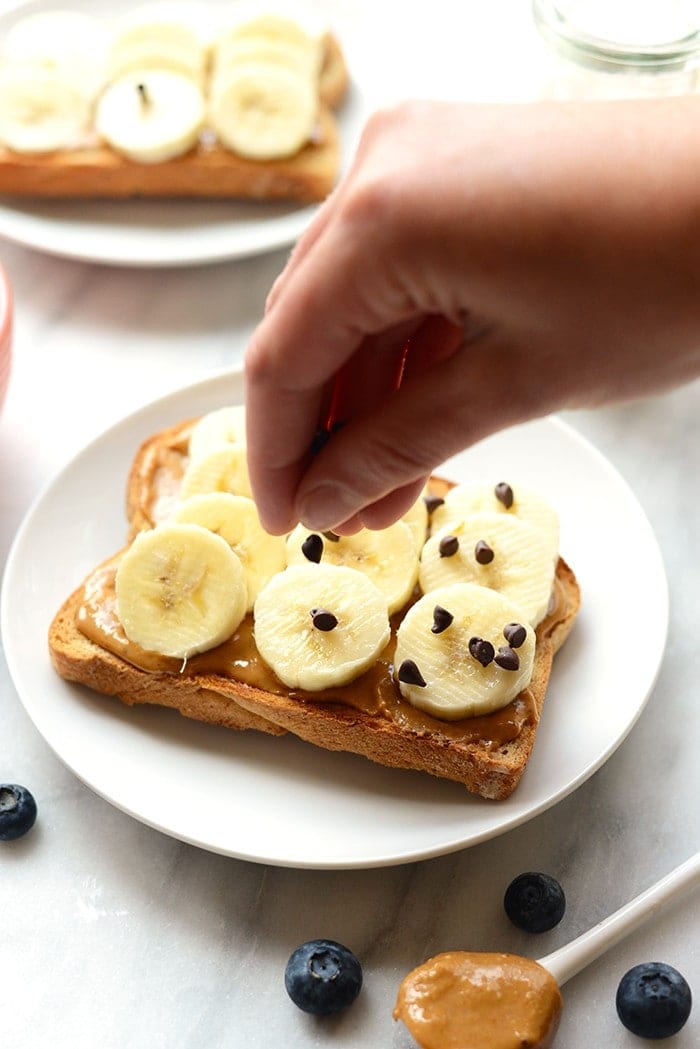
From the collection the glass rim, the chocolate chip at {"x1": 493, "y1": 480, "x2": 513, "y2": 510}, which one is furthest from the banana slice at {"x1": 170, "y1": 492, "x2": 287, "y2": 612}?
the glass rim

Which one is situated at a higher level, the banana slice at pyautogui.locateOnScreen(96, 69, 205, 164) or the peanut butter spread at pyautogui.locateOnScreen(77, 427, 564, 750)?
the banana slice at pyautogui.locateOnScreen(96, 69, 205, 164)

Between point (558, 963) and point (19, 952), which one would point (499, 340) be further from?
point (19, 952)

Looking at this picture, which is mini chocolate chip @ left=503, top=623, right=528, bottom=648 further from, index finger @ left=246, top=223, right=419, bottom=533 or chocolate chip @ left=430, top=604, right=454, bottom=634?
index finger @ left=246, top=223, right=419, bottom=533

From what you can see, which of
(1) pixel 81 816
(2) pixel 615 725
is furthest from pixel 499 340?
(1) pixel 81 816

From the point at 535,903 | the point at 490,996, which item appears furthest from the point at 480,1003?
the point at 535,903

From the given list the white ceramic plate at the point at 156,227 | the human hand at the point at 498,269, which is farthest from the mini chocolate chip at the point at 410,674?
the white ceramic plate at the point at 156,227

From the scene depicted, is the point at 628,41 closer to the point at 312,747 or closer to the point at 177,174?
the point at 177,174

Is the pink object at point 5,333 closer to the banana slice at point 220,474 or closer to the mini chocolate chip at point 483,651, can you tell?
the banana slice at point 220,474
